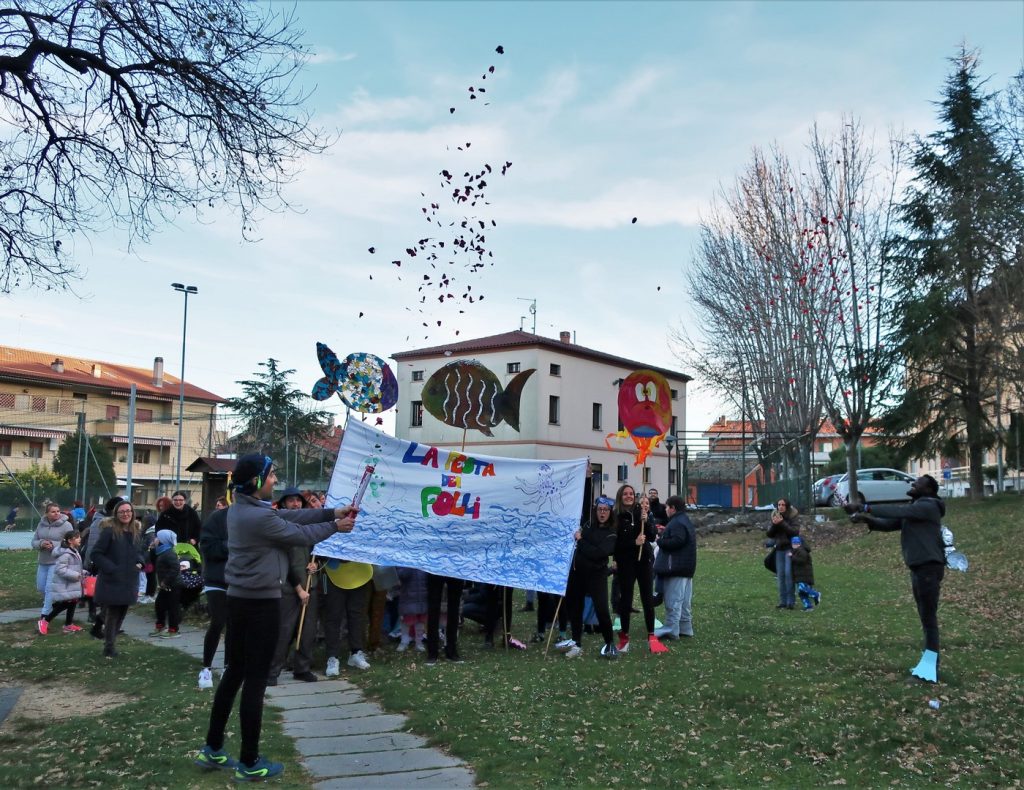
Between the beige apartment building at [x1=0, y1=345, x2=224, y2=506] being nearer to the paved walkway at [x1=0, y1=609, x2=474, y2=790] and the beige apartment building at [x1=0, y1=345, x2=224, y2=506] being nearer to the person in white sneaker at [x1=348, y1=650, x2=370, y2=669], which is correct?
the person in white sneaker at [x1=348, y1=650, x2=370, y2=669]

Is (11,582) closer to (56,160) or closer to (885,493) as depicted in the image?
(56,160)

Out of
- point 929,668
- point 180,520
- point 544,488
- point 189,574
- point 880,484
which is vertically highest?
point 880,484

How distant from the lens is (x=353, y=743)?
276 inches

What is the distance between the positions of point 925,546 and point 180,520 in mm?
10788

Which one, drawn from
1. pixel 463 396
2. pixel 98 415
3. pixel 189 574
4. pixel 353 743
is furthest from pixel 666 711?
pixel 98 415

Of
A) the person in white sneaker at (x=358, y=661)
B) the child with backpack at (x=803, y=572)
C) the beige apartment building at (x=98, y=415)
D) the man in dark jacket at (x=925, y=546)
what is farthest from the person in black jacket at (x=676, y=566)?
the beige apartment building at (x=98, y=415)

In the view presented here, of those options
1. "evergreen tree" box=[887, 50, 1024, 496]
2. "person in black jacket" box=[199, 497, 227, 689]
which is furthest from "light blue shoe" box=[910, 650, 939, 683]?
"evergreen tree" box=[887, 50, 1024, 496]

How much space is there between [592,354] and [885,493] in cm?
2808

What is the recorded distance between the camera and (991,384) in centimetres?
3183

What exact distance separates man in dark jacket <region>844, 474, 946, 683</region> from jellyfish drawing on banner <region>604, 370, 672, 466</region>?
15.0ft

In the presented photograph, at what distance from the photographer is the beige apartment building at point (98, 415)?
5416 cm

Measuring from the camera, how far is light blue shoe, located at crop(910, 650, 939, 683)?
8664 millimetres

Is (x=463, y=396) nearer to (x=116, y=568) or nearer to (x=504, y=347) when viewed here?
(x=116, y=568)

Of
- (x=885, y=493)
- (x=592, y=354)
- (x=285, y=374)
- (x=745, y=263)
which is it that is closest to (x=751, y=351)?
(x=745, y=263)
